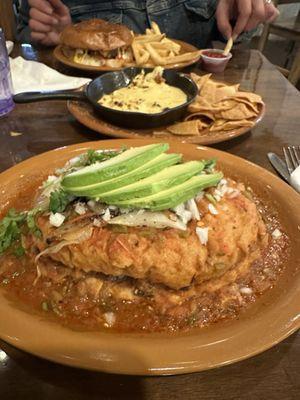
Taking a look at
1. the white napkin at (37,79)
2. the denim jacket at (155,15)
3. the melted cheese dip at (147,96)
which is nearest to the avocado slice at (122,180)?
the melted cheese dip at (147,96)

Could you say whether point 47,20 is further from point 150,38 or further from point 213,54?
point 213,54

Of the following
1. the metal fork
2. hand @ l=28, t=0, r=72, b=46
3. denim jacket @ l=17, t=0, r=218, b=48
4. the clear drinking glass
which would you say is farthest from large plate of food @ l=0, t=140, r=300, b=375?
denim jacket @ l=17, t=0, r=218, b=48

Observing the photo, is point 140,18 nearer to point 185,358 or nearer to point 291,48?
point 185,358

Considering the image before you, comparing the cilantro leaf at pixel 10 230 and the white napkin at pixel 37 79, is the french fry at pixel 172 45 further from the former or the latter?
the cilantro leaf at pixel 10 230

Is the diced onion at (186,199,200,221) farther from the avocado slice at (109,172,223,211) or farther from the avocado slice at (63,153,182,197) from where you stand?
the avocado slice at (63,153,182,197)

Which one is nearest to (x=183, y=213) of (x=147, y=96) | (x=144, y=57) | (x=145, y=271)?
(x=145, y=271)
